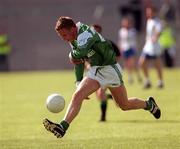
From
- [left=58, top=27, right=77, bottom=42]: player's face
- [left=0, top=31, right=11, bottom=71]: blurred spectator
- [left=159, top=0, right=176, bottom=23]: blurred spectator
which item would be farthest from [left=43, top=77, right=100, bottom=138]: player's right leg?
[left=159, top=0, right=176, bottom=23]: blurred spectator

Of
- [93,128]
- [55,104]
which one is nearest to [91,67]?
[55,104]

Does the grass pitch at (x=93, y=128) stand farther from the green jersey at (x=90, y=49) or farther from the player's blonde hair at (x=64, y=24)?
the player's blonde hair at (x=64, y=24)

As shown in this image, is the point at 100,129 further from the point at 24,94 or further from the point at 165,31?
the point at 165,31

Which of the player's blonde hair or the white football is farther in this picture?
the white football

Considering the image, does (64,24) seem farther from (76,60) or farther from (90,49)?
(76,60)

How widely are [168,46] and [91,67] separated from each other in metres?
29.1

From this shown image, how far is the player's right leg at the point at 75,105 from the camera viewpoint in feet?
35.6

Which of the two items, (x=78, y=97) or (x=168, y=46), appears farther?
(x=168, y=46)

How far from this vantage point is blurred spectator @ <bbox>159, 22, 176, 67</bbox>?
3994 centimetres

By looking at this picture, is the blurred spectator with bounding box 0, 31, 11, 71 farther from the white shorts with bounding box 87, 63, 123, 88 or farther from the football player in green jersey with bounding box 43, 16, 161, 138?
the white shorts with bounding box 87, 63, 123, 88

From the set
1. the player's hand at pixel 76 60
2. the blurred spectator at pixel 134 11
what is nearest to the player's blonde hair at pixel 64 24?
the player's hand at pixel 76 60

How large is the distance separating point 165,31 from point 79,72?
29.0 metres

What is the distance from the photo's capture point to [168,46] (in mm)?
40406

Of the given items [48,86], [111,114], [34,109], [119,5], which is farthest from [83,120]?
[119,5]
